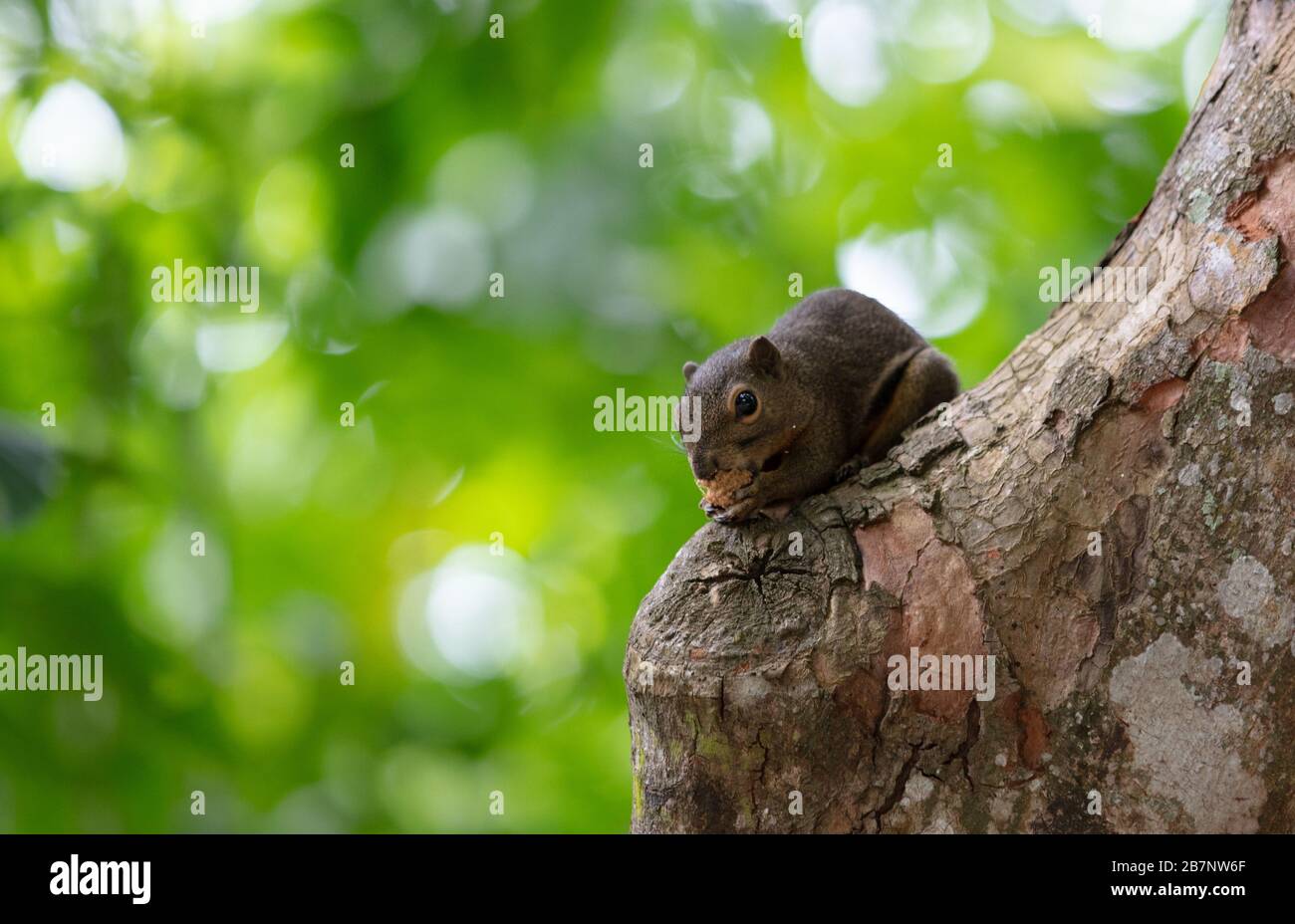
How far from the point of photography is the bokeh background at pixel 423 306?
5.04 m

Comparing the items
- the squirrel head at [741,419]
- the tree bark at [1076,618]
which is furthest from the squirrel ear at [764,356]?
the tree bark at [1076,618]

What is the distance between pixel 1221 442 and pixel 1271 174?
2.08ft

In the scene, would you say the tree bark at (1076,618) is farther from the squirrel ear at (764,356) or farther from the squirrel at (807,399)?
the squirrel ear at (764,356)

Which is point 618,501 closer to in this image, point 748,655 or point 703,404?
point 703,404

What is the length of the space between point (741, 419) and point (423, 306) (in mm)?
2756

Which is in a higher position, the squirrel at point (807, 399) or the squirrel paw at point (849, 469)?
the squirrel at point (807, 399)

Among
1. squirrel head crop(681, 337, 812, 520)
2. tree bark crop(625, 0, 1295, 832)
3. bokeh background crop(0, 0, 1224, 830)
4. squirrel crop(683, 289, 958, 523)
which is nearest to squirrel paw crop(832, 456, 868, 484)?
squirrel crop(683, 289, 958, 523)

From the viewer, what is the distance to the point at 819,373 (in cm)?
326

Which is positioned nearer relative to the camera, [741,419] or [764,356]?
[741,419]

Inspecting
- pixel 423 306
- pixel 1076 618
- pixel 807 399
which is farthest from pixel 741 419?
pixel 423 306

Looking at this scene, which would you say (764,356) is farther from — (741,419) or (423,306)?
(423,306)

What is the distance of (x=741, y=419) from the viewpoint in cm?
295

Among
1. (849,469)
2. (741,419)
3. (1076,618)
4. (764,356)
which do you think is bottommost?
(1076,618)

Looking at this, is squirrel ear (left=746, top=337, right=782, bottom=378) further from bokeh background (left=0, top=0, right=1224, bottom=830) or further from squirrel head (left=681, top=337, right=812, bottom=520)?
bokeh background (left=0, top=0, right=1224, bottom=830)
